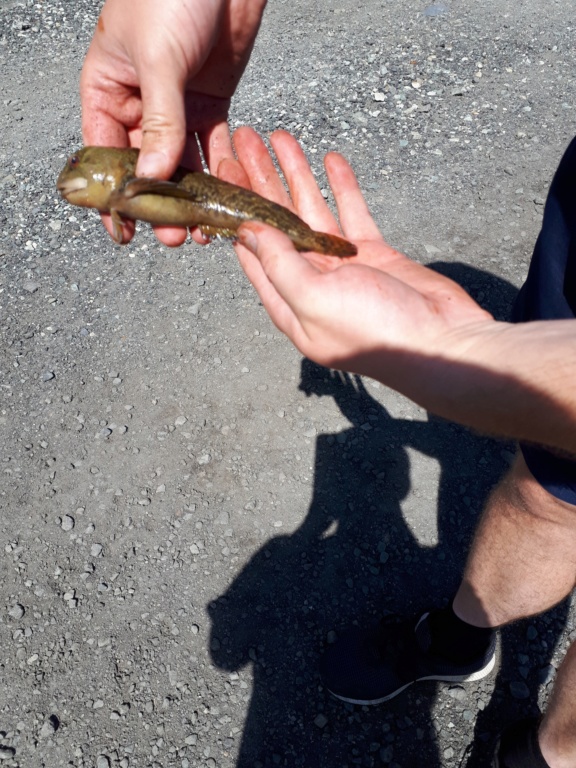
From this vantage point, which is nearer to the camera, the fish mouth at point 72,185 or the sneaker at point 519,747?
the sneaker at point 519,747

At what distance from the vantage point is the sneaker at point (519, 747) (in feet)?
9.12

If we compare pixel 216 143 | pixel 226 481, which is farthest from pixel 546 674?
pixel 216 143

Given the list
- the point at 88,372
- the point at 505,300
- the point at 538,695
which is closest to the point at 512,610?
the point at 538,695

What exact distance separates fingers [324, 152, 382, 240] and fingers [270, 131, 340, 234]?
131 mm

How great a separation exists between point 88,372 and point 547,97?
5.54m

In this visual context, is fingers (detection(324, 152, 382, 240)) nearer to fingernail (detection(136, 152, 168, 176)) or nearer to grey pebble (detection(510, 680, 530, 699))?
fingernail (detection(136, 152, 168, 176))

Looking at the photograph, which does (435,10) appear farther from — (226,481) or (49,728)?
(49,728)

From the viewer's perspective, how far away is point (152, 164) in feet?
9.66

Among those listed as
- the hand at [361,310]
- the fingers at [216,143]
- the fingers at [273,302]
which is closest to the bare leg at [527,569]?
the hand at [361,310]

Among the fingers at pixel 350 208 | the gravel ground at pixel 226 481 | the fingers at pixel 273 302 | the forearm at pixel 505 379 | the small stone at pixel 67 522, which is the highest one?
the forearm at pixel 505 379

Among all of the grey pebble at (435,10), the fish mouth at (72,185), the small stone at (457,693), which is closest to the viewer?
the small stone at (457,693)

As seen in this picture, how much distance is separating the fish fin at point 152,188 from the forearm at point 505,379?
153 cm

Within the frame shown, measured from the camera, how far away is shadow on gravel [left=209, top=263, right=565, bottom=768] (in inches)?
123

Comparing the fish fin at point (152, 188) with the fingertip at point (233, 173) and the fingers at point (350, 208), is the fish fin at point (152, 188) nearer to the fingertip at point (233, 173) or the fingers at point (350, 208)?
the fingertip at point (233, 173)
